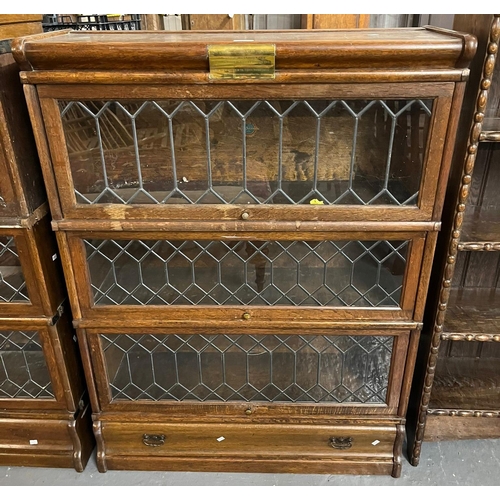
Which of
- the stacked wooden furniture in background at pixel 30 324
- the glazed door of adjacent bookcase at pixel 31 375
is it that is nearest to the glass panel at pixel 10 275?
the stacked wooden furniture in background at pixel 30 324

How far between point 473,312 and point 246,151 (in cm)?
80

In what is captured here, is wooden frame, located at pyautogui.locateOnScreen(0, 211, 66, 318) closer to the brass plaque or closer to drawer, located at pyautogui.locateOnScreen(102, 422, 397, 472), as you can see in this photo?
drawer, located at pyautogui.locateOnScreen(102, 422, 397, 472)

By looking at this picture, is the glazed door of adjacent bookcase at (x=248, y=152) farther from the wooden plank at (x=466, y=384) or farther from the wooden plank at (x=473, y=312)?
the wooden plank at (x=466, y=384)

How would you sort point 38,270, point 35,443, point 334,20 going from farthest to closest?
point 334,20
point 35,443
point 38,270

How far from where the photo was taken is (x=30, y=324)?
3.97 feet

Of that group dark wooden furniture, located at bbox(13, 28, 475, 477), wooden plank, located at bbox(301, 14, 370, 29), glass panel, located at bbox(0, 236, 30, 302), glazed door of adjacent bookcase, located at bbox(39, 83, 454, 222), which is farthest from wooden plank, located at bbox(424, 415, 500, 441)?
wooden plank, located at bbox(301, 14, 370, 29)

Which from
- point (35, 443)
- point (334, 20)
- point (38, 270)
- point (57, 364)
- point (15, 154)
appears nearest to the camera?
point (15, 154)

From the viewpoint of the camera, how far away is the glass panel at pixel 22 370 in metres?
1.30

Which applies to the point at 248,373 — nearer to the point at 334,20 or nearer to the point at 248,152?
the point at 248,152

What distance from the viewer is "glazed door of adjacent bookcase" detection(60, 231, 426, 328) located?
1111mm

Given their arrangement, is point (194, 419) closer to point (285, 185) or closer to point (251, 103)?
point (285, 185)

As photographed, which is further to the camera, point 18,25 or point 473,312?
point 473,312

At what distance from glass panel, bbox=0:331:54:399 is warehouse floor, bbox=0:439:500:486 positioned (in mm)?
254

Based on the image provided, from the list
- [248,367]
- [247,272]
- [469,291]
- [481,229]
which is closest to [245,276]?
[247,272]
